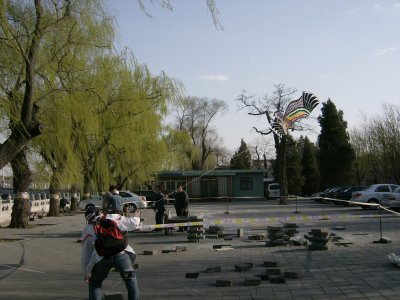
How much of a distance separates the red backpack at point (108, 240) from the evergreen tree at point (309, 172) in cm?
6478

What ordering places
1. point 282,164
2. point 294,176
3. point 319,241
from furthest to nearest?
1. point 294,176
2. point 282,164
3. point 319,241

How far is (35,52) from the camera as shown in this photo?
1438cm

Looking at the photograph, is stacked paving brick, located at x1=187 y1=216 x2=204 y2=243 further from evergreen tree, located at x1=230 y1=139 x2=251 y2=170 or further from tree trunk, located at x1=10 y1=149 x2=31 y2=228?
evergreen tree, located at x1=230 y1=139 x2=251 y2=170

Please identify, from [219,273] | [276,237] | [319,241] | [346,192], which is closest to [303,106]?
[276,237]

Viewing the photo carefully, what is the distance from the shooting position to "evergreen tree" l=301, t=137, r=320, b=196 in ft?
228

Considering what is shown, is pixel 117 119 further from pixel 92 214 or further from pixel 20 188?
pixel 92 214

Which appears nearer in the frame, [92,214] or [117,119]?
[92,214]

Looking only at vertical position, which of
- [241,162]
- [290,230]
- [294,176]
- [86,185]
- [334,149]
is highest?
[241,162]

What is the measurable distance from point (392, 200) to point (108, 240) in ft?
79.7

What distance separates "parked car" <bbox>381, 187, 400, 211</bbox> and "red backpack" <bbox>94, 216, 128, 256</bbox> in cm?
2395

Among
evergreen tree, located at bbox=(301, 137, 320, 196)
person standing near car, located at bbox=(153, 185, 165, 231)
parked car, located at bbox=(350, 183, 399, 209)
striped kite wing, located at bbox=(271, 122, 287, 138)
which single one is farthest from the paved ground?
evergreen tree, located at bbox=(301, 137, 320, 196)

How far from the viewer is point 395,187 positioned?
30.0 meters

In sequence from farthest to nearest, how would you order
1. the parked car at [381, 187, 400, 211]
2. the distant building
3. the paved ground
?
1. the distant building
2. the parked car at [381, 187, 400, 211]
3. the paved ground

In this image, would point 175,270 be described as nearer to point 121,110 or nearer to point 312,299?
point 312,299
